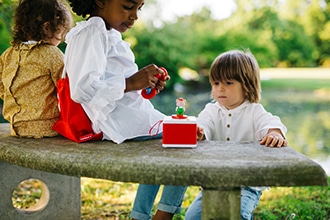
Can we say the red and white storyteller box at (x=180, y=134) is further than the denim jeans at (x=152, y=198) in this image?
No

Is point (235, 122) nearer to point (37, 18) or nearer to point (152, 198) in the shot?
point (152, 198)

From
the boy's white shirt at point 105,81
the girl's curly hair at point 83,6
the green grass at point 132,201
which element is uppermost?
the girl's curly hair at point 83,6

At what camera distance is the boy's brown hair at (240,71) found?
276 cm

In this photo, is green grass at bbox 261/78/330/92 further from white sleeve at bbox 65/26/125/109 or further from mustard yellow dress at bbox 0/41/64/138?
white sleeve at bbox 65/26/125/109

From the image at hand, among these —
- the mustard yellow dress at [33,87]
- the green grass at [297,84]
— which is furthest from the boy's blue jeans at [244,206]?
the green grass at [297,84]

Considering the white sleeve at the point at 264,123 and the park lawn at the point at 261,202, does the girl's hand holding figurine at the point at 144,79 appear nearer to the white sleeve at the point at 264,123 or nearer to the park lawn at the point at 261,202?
the white sleeve at the point at 264,123

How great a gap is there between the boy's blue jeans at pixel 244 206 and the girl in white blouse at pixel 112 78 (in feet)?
0.31

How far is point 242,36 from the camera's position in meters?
20.2

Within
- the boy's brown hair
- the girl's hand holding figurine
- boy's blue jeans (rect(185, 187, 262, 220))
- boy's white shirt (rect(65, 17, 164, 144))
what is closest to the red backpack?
boy's white shirt (rect(65, 17, 164, 144))

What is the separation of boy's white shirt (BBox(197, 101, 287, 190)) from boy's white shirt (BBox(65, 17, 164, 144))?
397 millimetres

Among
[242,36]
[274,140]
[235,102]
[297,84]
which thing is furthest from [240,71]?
[297,84]

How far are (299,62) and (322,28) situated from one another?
3.02 m

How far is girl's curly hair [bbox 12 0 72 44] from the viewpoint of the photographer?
2623mm

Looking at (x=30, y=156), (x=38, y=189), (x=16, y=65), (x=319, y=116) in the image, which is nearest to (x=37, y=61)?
(x=16, y=65)
